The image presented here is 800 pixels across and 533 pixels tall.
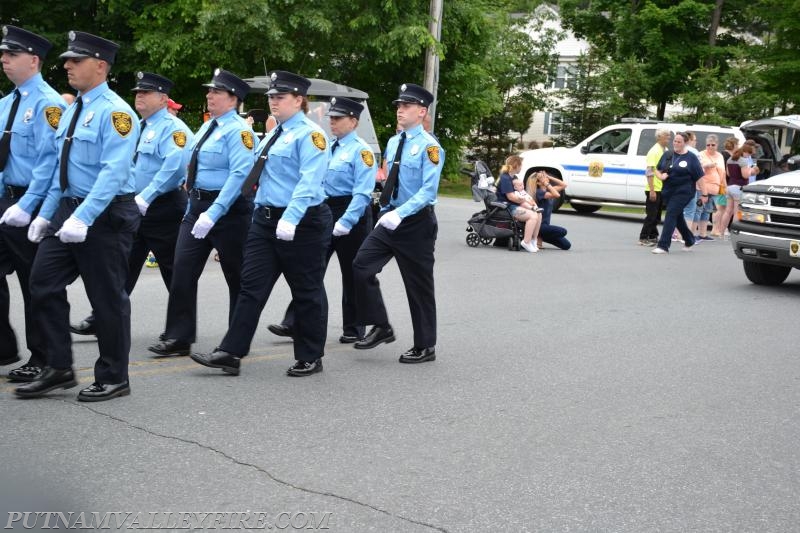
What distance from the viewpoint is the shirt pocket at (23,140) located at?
6.29 m

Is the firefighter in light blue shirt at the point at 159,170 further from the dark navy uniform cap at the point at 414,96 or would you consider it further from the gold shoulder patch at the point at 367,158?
the dark navy uniform cap at the point at 414,96

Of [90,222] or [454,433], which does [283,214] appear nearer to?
[90,222]

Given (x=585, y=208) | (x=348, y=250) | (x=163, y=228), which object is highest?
(x=163, y=228)

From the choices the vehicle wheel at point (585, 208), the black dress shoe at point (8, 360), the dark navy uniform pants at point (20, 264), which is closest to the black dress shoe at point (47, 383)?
the dark navy uniform pants at point (20, 264)

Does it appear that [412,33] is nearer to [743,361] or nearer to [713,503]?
[743,361]

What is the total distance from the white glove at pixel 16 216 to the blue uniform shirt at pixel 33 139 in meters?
0.02

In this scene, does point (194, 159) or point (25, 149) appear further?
point (194, 159)

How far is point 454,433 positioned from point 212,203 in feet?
8.28

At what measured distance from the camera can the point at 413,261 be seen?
299 inches

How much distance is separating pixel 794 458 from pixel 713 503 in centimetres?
99

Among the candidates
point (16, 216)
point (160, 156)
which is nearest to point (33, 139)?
point (16, 216)

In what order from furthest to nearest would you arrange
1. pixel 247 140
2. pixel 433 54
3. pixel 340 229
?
pixel 433 54 → pixel 340 229 → pixel 247 140

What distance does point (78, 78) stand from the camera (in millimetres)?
5969

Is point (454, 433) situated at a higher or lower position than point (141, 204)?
lower
